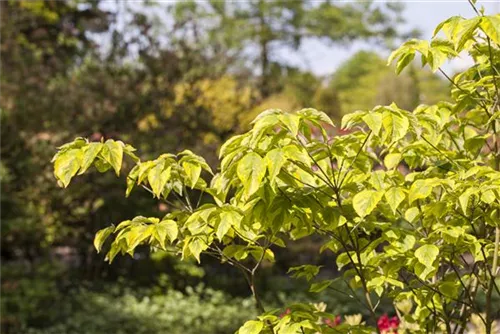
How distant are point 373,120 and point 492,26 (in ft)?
1.43

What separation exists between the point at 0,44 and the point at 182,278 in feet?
11.3

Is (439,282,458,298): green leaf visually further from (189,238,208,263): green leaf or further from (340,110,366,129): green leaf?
(189,238,208,263): green leaf

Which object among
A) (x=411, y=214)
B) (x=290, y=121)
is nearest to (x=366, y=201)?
(x=290, y=121)

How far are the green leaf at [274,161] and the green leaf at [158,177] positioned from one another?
35 cm

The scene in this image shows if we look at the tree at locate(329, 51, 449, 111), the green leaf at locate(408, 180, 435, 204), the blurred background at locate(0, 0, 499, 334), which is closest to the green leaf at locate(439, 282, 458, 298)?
the green leaf at locate(408, 180, 435, 204)

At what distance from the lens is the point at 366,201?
2.11m

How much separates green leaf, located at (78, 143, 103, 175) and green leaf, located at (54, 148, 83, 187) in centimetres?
2

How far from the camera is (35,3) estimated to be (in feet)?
48.4

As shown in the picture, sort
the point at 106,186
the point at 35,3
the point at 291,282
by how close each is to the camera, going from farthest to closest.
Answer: the point at 35,3
the point at 291,282
the point at 106,186

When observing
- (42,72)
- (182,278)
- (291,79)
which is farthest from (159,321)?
(291,79)

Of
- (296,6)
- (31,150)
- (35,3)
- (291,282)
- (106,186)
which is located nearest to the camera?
(31,150)

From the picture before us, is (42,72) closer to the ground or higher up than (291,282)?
higher up

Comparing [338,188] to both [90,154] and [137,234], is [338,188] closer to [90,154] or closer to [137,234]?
[137,234]

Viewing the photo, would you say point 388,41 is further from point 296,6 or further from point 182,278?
point 182,278
